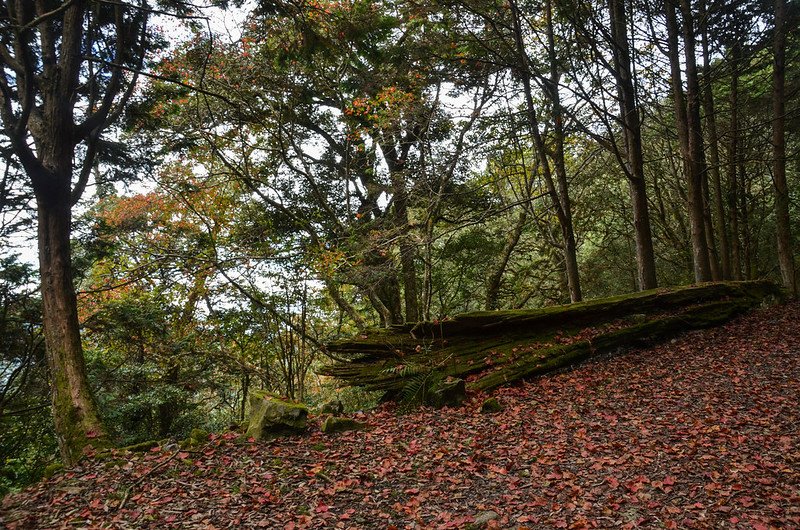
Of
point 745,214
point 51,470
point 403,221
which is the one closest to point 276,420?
point 51,470

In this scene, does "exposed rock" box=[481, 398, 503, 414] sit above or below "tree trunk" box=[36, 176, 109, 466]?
below

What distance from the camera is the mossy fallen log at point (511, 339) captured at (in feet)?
25.5

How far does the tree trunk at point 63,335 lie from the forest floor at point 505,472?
106 centimetres

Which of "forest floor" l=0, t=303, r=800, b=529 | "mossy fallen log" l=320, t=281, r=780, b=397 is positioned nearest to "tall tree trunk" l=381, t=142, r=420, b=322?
"mossy fallen log" l=320, t=281, r=780, b=397

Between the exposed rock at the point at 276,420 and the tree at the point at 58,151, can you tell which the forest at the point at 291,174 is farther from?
the exposed rock at the point at 276,420

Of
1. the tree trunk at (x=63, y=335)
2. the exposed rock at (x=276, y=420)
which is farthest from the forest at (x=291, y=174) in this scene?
the exposed rock at (x=276, y=420)

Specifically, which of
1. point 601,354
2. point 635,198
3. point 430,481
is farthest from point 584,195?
point 430,481

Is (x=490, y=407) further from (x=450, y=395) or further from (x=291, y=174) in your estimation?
(x=291, y=174)

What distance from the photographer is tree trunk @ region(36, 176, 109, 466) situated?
576cm

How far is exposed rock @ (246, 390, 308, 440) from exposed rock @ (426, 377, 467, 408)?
82.7 inches

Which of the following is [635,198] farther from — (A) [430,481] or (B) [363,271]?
(A) [430,481]

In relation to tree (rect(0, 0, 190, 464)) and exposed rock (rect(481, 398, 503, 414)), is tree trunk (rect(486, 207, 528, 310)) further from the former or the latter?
tree (rect(0, 0, 190, 464))

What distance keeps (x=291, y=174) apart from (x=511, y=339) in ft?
24.7

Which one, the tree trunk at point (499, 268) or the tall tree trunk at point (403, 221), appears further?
the tree trunk at point (499, 268)
